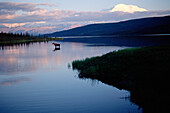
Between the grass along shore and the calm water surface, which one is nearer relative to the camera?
the grass along shore

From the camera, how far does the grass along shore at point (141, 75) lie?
1276 centimetres

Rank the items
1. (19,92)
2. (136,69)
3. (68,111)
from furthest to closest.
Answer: (136,69) < (19,92) < (68,111)

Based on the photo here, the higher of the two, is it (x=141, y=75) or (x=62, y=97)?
(x=141, y=75)

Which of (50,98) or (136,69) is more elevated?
(136,69)

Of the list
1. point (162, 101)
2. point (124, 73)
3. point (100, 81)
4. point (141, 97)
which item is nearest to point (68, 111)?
point (141, 97)

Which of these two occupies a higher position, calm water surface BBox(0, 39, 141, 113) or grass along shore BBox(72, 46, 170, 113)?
grass along shore BBox(72, 46, 170, 113)

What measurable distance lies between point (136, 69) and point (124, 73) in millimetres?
1428

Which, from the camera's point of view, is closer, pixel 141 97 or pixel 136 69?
pixel 141 97

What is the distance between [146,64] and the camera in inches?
820

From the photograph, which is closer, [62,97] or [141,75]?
[62,97]

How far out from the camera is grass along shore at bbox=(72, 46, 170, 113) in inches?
502

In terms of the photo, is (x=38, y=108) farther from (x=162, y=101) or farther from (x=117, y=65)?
(x=117, y=65)

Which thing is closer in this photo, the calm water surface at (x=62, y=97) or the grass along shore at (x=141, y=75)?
the grass along shore at (x=141, y=75)

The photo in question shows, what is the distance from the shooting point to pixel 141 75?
1812 centimetres
